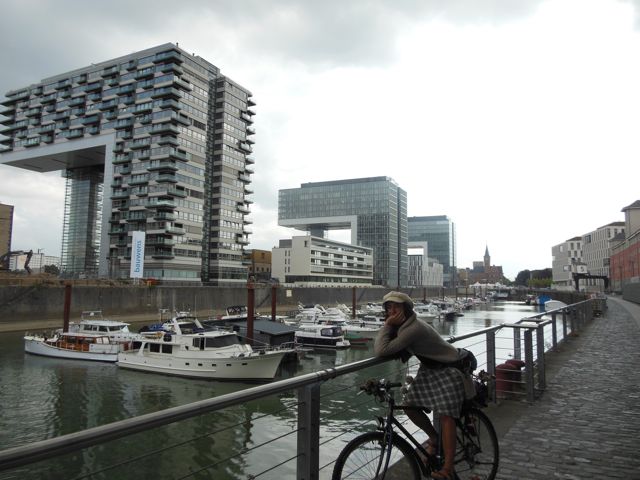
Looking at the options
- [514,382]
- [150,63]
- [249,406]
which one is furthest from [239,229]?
[514,382]

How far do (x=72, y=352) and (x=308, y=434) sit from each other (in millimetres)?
32130

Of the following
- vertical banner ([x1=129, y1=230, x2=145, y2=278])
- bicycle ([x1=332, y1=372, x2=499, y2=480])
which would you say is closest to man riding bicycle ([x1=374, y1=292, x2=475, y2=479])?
bicycle ([x1=332, y1=372, x2=499, y2=480])

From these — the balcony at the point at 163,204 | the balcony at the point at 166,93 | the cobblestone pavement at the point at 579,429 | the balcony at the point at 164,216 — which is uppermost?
the balcony at the point at 166,93

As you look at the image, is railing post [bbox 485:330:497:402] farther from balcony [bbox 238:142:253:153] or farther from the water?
balcony [bbox 238:142:253:153]

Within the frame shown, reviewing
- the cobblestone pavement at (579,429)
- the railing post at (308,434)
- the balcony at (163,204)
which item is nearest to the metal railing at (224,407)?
the railing post at (308,434)

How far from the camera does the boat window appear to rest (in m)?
25.9

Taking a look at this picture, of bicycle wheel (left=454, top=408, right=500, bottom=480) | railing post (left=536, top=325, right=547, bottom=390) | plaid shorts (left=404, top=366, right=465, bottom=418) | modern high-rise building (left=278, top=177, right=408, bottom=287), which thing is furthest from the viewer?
modern high-rise building (left=278, top=177, right=408, bottom=287)

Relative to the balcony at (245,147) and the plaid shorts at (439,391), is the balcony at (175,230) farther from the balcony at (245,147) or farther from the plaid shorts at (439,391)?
the plaid shorts at (439,391)

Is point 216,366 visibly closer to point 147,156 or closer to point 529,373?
point 529,373

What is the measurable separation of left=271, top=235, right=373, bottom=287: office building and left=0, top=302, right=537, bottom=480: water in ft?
325

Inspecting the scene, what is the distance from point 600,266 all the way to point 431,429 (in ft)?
520

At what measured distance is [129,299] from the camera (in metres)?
58.4

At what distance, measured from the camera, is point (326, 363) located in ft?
107

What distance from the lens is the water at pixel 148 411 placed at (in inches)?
511
